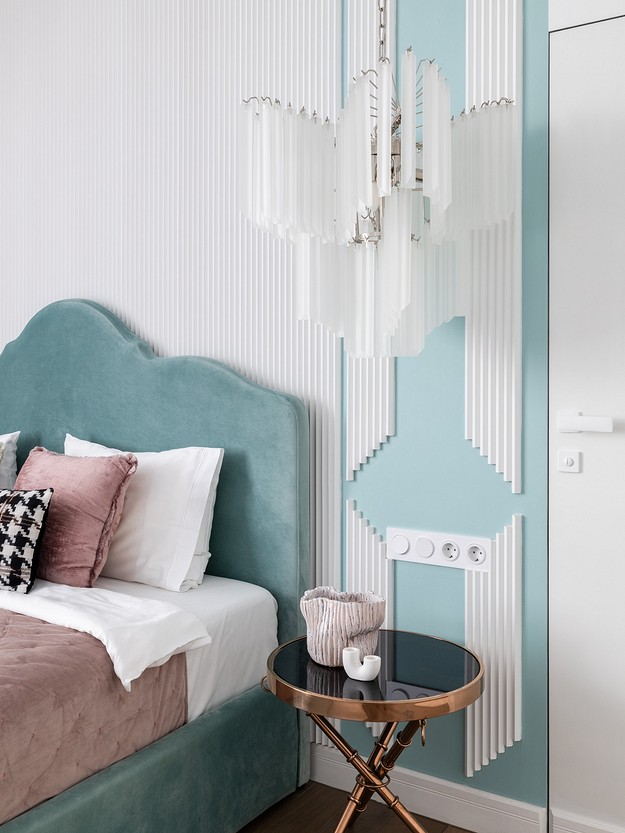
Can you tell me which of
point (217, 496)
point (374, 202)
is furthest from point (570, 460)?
point (217, 496)

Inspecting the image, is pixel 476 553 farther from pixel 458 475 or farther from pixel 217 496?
pixel 217 496

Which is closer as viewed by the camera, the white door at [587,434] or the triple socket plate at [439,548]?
the white door at [587,434]

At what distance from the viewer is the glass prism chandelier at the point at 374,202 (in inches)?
66.8

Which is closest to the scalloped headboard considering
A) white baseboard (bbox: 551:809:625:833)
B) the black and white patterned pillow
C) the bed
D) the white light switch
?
the bed

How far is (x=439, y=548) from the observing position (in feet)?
7.18

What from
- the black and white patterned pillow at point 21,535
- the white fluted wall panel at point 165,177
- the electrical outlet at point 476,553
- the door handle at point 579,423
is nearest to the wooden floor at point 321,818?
the white fluted wall panel at point 165,177

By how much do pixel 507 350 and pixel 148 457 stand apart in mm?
1152

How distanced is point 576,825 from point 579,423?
103 centimetres

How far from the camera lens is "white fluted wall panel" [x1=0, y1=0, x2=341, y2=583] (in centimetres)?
241

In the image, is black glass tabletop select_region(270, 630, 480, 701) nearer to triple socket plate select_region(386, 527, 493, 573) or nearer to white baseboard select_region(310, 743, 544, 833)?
triple socket plate select_region(386, 527, 493, 573)

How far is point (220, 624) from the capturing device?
2.10 m

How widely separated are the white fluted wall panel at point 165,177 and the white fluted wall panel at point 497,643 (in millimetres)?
460

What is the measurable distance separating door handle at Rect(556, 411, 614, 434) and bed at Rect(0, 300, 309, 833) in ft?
2.44

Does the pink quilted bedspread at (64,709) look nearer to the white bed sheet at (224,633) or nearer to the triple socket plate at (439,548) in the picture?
the white bed sheet at (224,633)
